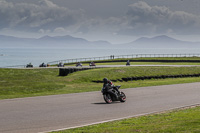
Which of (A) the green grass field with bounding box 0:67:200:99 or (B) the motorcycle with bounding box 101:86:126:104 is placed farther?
(A) the green grass field with bounding box 0:67:200:99

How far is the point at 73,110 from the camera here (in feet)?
46.2

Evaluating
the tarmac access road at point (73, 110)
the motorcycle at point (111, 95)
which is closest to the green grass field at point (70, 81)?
the tarmac access road at point (73, 110)

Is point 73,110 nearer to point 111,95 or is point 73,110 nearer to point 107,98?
point 107,98

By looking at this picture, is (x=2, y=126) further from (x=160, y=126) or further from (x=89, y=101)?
(x=89, y=101)

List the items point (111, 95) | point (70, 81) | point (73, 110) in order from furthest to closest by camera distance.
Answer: point (70, 81), point (111, 95), point (73, 110)

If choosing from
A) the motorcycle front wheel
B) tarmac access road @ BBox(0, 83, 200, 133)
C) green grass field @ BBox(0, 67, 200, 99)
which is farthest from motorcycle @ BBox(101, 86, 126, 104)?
green grass field @ BBox(0, 67, 200, 99)

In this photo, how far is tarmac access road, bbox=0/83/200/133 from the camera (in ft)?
36.2

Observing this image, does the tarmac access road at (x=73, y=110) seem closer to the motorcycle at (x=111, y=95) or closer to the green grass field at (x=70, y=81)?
the motorcycle at (x=111, y=95)

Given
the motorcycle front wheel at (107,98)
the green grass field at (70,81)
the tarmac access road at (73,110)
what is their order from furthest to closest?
1. the green grass field at (70,81)
2. the motorcycle front wheel at (107,98)
3. the tarmac access road at (73,110)

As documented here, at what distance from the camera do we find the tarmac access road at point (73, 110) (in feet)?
36.2

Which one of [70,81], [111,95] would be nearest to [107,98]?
[111,95]

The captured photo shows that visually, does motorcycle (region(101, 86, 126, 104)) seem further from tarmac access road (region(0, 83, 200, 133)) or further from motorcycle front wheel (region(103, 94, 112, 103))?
tarmac access road (region(0, 83, 200, 133))

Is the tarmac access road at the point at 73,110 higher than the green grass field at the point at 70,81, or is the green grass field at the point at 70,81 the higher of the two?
the green grass field at the point at 70,81

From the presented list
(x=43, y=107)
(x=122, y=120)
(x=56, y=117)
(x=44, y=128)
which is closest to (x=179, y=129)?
(x=122, y=120)
